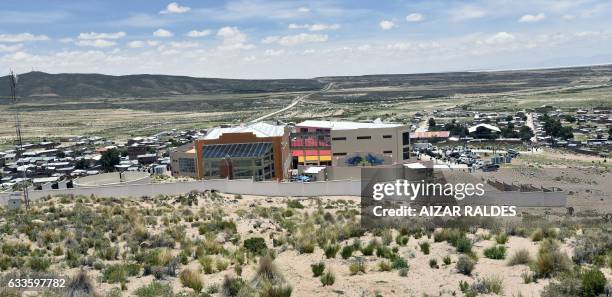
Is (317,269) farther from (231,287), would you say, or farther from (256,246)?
(256,246)

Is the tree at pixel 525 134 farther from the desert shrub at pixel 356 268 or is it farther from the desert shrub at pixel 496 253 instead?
the desert shrub at pixel 356 268

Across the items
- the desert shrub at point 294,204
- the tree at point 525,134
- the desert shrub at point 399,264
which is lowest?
the tree at point 525,134

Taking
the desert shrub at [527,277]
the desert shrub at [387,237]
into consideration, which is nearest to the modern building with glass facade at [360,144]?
the desert shrub at [387,237]

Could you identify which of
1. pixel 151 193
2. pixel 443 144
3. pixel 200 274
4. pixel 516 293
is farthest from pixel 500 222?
pixel 443 144

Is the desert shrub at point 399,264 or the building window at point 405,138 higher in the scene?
the desert shrub at point 399,264

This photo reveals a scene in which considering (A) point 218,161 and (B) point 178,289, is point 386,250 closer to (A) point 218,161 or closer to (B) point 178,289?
(B) point 178,289
